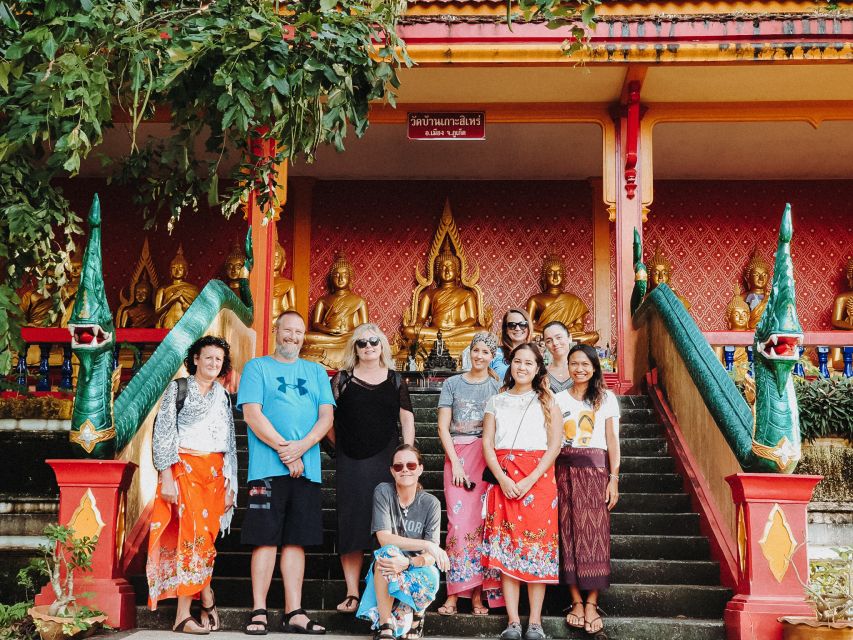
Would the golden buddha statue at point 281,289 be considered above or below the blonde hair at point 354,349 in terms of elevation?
above

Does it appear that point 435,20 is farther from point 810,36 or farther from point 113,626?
point 113,626

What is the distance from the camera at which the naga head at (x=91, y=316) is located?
5.48 meters

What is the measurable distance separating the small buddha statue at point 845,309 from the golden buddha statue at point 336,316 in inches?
215

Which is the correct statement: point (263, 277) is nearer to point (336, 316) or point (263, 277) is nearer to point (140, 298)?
point (336, 316)

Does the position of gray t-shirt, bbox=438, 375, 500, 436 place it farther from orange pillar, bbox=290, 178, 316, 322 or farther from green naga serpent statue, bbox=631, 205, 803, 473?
orange pillar, bbox=290, 178, 316, 322

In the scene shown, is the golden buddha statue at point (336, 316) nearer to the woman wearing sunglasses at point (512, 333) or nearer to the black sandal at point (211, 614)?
the woman wearing sunglasses at point (512, 333)

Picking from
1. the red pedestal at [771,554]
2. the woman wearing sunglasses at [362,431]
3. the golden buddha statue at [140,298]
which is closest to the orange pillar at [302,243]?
the golden buddha statue at [140,298]

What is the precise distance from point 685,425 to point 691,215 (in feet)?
19.9

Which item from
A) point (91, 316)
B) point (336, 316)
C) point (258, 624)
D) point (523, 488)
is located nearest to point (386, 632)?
point (258, 624)

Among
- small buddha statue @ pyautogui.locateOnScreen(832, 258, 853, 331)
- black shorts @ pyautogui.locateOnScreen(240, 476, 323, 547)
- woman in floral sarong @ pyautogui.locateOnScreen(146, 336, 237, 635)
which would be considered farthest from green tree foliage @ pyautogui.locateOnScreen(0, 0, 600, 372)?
small buddha statue @ pyautogui.locateOnScreen(832, 258, 853, 331)

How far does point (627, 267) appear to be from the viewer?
970 centimetres

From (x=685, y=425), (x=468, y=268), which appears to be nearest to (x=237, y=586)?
(x=685, y=425)

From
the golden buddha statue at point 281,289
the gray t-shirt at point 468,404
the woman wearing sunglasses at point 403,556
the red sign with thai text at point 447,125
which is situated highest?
the red sign with thai text at point 447,125

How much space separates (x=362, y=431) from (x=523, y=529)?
39.8 inches
